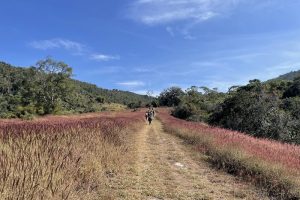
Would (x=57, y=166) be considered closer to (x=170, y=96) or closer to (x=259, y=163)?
(x=259, y=163)

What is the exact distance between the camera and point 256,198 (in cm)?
845

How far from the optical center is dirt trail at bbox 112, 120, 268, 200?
26.9 ft

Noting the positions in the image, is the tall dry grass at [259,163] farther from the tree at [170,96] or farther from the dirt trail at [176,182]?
the tree at [170,96]

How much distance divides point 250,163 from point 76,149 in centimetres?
572

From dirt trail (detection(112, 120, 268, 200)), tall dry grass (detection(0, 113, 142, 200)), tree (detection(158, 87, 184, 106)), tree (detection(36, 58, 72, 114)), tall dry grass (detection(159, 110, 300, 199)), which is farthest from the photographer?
tree (detection(158, 87, 184, 106))

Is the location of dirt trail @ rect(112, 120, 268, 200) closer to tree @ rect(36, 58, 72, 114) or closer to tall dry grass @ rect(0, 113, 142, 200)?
tall dry grass @ rect(0, 113, 142, 200)

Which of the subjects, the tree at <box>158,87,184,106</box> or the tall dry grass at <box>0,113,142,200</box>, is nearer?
the tall dry grass at <box>0,113,142,200</box>

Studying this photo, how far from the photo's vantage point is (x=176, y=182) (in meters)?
9.59

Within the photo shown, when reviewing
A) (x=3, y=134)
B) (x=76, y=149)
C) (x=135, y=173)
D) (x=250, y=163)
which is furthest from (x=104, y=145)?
(x=250, y=163)

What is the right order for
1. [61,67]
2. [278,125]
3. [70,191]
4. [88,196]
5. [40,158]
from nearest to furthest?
1. [70,191]
2. [40,158]
3. [88,196]
4. [278,125]
5. [61,67]

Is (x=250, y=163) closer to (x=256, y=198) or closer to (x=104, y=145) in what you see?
(x=256, y=198)

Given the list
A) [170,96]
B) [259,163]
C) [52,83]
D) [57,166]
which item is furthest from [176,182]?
[170,96]

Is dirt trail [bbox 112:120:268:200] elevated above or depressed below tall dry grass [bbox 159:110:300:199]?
below

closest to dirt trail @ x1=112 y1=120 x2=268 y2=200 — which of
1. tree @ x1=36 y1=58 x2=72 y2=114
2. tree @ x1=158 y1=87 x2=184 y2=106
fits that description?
tree @ x1=36 y1=58 x2=72 y2=114
